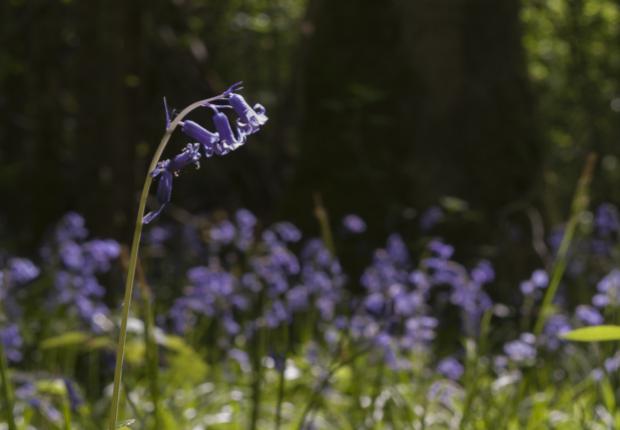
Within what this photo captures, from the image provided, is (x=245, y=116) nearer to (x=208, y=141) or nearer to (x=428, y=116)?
(x=208, y=141)

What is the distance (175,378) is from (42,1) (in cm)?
543

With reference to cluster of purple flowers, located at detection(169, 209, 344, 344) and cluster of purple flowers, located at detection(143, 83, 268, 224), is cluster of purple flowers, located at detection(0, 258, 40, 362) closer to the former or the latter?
cluster of purple flowers, located at detection(169, 209, 344, 344)

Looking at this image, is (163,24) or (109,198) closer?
(109,198)

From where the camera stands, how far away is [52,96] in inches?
374

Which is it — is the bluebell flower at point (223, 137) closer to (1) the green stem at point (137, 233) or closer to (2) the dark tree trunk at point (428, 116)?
(1) the green stem at point (137, 233)

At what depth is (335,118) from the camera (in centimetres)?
695

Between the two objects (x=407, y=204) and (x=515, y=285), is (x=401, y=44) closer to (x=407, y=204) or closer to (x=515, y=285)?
(x=407, y=204)

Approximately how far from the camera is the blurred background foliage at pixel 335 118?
18.2 feet

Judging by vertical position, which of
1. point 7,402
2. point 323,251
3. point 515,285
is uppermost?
point 515,285

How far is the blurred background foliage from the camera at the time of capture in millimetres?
5543

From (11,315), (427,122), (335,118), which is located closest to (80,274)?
(11,315)

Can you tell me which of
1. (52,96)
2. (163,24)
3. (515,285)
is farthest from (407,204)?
(52,96)

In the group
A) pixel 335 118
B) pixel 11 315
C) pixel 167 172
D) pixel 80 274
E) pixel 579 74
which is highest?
pixel 579 74

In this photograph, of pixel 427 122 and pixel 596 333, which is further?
pixel 427 122
